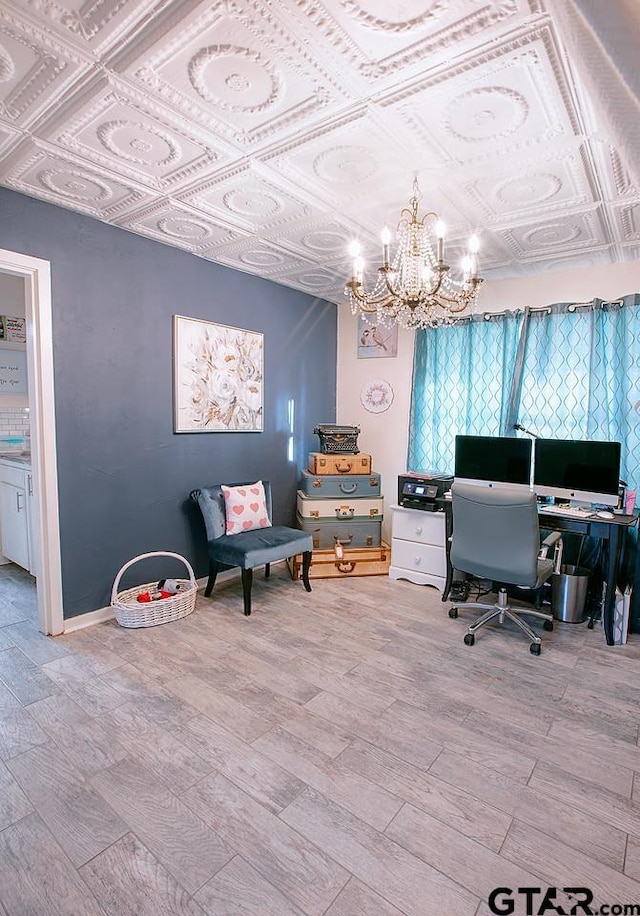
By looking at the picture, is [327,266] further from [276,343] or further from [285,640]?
[285,640]

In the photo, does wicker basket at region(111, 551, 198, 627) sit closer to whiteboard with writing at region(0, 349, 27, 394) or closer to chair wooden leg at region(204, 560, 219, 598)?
chair wooden leg at region(204, 560, 219, 598)

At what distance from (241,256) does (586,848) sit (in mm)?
3613

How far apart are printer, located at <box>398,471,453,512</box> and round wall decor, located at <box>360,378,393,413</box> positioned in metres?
0.94

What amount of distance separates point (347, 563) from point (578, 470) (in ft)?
6.30

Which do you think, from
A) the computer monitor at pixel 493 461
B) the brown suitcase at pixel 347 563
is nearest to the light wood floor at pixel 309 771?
the brown suitcase at pixel 347 563

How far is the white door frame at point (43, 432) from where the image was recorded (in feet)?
8.24

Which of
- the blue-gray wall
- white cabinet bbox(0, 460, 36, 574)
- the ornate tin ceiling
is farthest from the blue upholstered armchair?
the ornate tin ceiling

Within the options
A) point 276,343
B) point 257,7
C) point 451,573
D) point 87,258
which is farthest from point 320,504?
point 257,7

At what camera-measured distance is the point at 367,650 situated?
8.52 ft

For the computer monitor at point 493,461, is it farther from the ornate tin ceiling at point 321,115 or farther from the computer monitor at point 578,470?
the ornate tin ceiling at point 321,115

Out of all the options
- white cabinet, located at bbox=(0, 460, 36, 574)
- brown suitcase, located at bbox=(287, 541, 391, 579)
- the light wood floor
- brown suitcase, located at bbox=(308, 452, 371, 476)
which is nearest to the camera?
the light wood floor

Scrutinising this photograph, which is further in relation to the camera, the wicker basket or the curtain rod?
the curtain rod

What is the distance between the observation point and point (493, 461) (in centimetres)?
339

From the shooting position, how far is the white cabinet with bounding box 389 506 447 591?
3.58 metres
